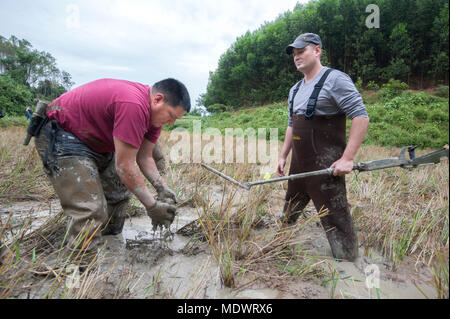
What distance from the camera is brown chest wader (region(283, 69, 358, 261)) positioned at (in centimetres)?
191

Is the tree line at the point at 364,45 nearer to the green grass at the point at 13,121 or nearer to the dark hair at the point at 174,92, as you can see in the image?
the dark hair at the point at 174,92

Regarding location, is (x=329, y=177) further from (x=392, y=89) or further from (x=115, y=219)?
(x=392, y=89)

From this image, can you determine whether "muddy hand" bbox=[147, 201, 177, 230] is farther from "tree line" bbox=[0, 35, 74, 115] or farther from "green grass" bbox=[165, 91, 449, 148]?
"tree line" bbox=[0, 35, 74, 115]

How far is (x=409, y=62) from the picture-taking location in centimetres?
1226

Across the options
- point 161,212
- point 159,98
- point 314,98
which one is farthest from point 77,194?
point 314,98

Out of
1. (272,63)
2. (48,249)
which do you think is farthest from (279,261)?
(272,63)

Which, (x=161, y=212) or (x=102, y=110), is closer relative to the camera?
(x=102, y=110)

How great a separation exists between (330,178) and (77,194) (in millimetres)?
1895

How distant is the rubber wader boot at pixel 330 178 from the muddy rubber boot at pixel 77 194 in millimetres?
1651

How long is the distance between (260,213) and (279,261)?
2.77ft

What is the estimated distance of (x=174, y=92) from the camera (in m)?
1.77

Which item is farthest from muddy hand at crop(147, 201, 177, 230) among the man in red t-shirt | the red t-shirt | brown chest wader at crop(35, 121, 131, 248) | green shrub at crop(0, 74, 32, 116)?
green shrub at crop(0, 74, 32, 116)
